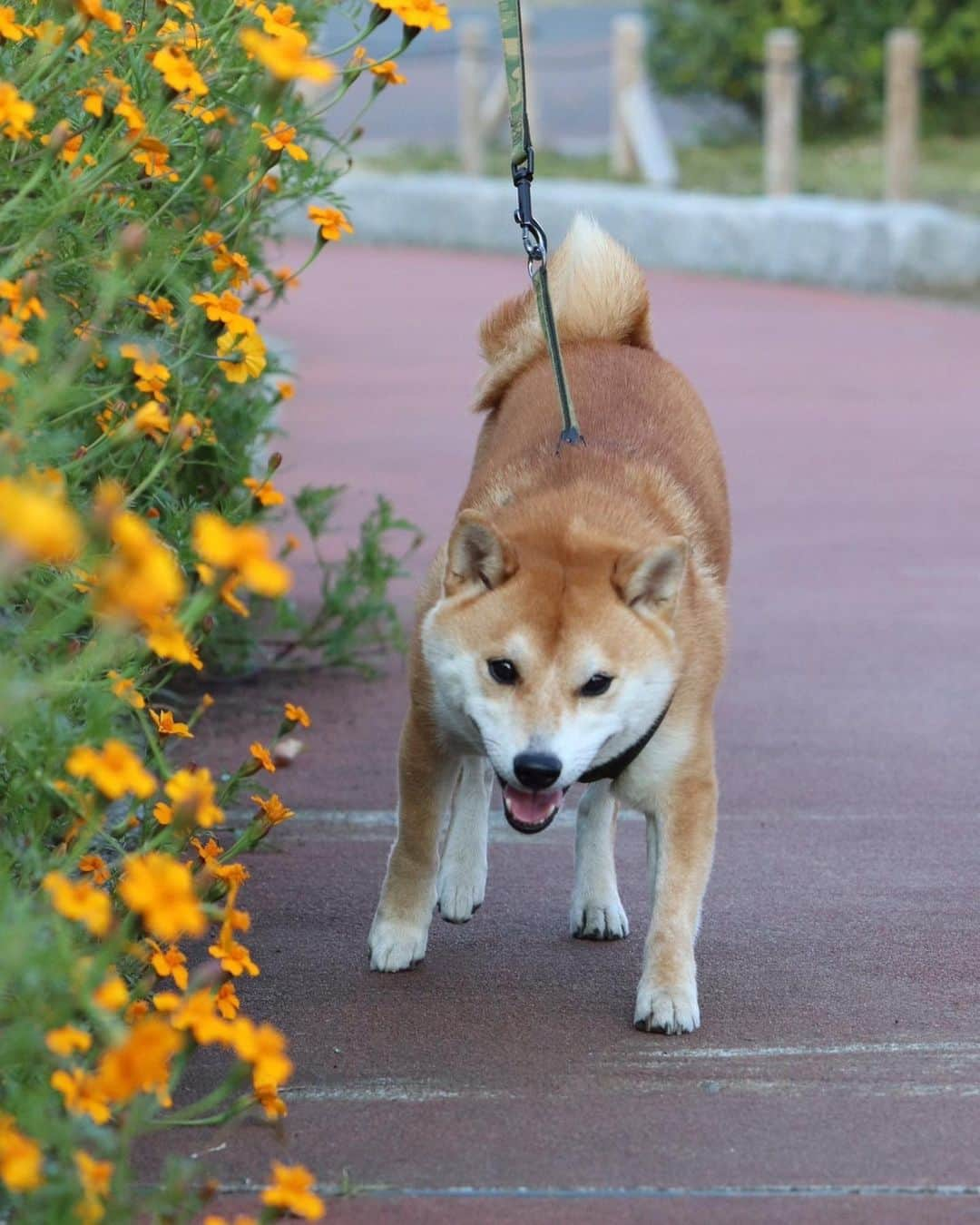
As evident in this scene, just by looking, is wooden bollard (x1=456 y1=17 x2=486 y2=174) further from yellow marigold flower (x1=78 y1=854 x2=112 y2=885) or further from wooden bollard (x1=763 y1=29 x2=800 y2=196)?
yellow marigold flower (x1=78 y1=854 x2=112 y2=885)

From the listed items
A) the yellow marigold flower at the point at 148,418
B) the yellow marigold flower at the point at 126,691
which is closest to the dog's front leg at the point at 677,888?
the yellow marigold flower at the point at 126,691

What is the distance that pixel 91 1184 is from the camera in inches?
89.6

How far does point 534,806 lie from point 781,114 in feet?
47.1

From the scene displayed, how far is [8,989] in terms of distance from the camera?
8.95 ft

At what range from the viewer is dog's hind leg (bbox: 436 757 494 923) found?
4445 mm

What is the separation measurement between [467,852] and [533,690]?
0.81 m

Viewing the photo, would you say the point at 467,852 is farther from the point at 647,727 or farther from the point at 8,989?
the point at 8,989

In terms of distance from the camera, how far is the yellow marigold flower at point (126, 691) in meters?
2.80

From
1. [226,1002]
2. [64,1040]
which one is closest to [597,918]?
[226,1002]

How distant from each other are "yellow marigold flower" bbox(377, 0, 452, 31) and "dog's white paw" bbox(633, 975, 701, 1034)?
1.81 m

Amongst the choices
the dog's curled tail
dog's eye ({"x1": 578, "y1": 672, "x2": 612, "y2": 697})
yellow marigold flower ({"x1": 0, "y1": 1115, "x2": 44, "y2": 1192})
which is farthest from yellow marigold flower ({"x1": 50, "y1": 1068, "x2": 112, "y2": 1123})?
the dog's curled tail

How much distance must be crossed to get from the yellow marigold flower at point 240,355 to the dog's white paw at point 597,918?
1.39 m

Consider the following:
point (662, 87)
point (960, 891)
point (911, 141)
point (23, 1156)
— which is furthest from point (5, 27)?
point (662, 87)

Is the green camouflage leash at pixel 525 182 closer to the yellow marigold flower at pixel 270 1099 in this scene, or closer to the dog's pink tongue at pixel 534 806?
the dog's pink tongue at pixel 534 806
